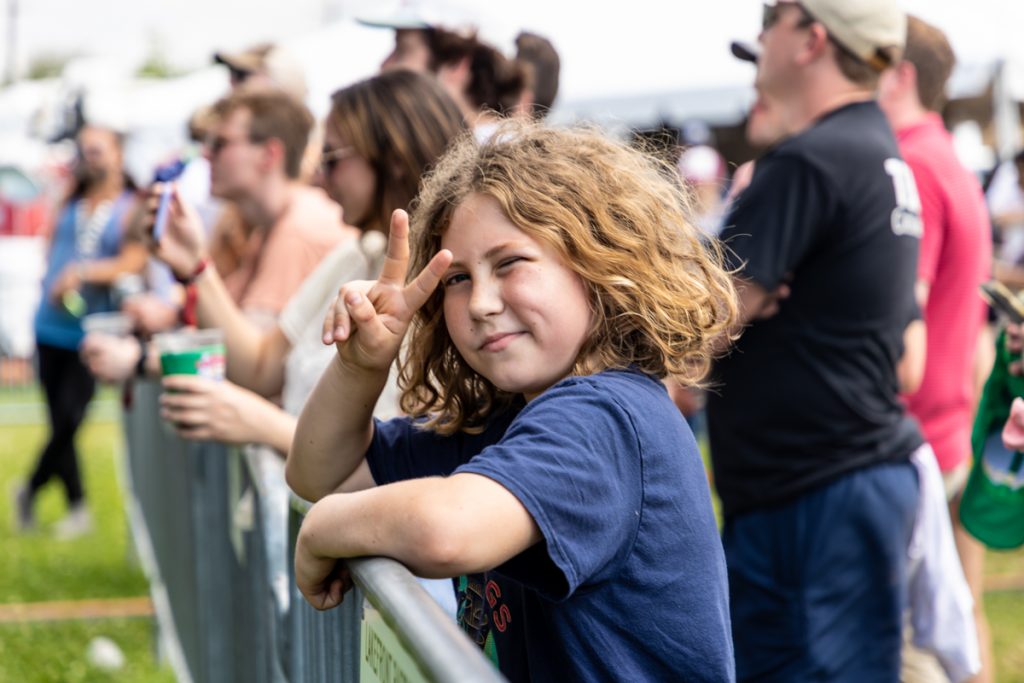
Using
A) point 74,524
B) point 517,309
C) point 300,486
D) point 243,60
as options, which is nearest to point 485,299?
point 517,309

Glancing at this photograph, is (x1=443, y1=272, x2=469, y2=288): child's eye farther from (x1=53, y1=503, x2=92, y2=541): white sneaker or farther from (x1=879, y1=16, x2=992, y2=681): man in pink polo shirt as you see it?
(x1=53, y1=503, x2=92, y2=541): white sneaker

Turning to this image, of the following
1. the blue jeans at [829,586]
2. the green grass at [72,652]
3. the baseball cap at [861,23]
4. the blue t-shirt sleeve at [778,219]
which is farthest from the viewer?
the green grass at [72,652]

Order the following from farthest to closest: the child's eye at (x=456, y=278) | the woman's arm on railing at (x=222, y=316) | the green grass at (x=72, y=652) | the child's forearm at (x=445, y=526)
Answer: the green grass at (x=72, y=652)
the woman's arm on railing at (x=222, y=316)
the child's eye at (x=456, y=278)
the child's forearm at (x=445, y=526)

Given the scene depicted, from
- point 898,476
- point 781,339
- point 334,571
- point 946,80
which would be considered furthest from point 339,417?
point 946,80

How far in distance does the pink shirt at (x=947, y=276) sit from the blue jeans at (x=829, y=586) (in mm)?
917

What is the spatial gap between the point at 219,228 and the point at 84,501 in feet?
10.8

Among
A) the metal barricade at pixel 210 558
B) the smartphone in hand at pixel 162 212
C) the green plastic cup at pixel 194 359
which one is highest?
the green plastic cup at pixel 194 359

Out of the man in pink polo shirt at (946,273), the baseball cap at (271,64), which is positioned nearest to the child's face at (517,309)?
the man in pink polo shirt at (946,273)

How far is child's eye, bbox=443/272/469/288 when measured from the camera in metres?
2.01

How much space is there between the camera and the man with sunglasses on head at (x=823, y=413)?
311 centimetres

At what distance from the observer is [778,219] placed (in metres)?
3.06

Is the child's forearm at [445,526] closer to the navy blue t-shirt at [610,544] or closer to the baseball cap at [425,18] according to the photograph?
Answer: the navy blue t-shirt at [610,544]

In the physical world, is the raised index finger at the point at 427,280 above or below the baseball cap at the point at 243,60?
above

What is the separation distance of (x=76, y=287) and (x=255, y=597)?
562cm
